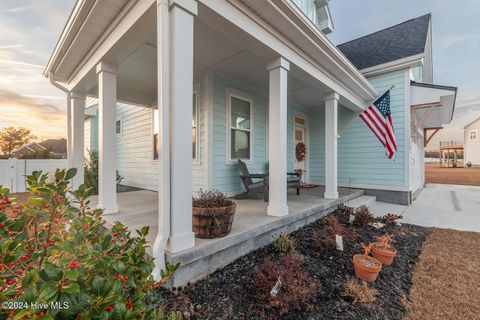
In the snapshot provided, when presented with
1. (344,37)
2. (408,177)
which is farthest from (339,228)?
(344,37)

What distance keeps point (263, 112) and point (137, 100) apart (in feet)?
11.1

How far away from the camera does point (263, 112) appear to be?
5832 millimetres

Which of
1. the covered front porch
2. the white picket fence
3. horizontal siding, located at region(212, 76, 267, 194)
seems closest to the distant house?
the white picket fence

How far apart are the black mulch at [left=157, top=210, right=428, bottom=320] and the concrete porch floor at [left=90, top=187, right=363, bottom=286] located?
10cm

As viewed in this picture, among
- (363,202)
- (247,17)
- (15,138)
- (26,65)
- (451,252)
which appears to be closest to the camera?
(247,17)

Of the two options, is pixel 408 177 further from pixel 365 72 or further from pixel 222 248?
pixel 222 248

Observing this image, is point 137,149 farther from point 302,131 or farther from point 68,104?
point 302,131

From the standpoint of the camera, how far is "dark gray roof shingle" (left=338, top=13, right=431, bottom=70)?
6137 mm

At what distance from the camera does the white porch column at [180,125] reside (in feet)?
6.82

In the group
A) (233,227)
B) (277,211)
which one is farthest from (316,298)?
(277,211)

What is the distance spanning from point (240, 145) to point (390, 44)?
601 centimetres

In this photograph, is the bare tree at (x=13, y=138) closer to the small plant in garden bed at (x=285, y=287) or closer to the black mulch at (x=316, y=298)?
the black mulch at (x=316, y=298)

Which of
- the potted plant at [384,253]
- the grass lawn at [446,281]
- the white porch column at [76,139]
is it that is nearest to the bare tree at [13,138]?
the white porch column at [76,139]

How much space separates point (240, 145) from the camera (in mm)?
5234
